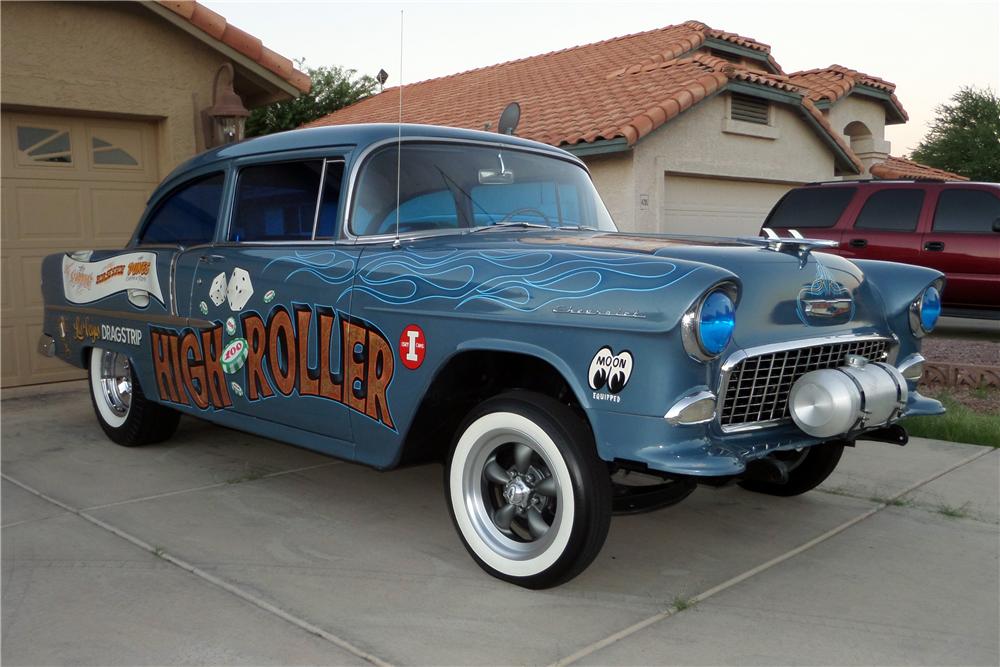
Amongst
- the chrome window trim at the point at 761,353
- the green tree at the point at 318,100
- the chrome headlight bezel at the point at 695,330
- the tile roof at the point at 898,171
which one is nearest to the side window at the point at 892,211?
the tile roof at the point at 898,171

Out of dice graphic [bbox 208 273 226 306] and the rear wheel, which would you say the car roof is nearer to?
dice graphic [bbox 208 273 226 306]

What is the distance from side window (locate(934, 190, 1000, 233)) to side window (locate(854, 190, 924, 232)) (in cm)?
24

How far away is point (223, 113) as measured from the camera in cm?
815

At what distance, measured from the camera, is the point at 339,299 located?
3.92 metres

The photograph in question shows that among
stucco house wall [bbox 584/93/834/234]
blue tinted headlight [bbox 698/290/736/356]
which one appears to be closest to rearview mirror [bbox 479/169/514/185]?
blue tinted headlight [bbox 698/290/736/356]

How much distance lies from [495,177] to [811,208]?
741 centimetres

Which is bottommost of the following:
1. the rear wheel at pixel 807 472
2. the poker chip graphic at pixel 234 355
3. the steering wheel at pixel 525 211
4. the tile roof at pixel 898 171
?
the rear wheel at pixel 807 472

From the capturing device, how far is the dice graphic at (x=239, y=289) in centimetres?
441

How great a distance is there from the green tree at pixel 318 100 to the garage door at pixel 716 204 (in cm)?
1477

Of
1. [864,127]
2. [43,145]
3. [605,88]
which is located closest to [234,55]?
[43,145]

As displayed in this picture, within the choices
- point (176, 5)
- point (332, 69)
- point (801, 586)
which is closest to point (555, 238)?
point (801, 586)

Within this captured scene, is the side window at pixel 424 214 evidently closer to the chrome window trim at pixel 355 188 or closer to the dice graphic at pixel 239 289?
the chrome window trim at pixel 355 188

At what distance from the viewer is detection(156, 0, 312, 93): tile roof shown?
798 centimetres

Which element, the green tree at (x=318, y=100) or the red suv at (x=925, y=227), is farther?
the green tree at (x=318, y=100)
